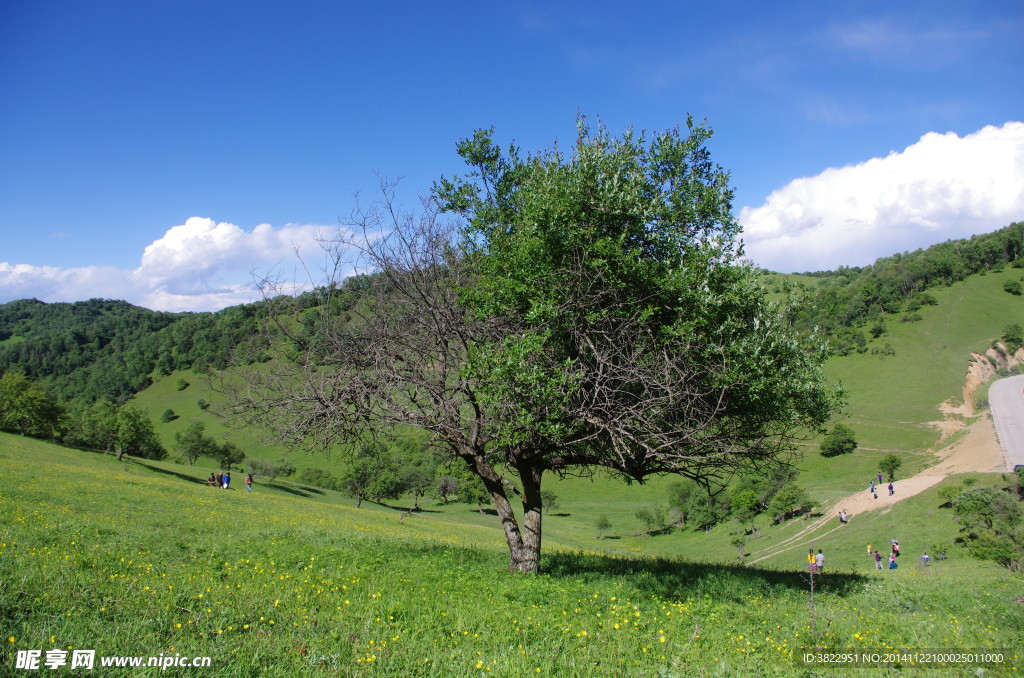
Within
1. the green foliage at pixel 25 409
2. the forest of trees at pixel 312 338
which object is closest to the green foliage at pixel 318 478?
the forest of trees at pixel 312 338

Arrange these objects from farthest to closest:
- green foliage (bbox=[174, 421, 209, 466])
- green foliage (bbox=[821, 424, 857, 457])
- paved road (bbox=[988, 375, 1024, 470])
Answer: green foliage (bbox=[821, 424, 857, 457])
green foliage (bbox=[174, 421, 209, 466])
paved road (bbox=[988, 375, 1024, 470])

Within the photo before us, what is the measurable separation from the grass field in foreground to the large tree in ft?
8.20

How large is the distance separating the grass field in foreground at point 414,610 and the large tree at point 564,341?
98.4 inches

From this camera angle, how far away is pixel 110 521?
13797 millimetres

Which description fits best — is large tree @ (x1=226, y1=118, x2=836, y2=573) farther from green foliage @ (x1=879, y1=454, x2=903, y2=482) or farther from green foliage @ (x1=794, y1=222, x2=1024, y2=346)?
green foliage @ (x1=794, y1=222, x2=1024, y2=346)

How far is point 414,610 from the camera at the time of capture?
7914 mm

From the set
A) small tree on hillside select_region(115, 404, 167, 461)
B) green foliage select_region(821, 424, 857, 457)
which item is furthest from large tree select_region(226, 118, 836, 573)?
green foliage select_region(821, 424, 857, 457)

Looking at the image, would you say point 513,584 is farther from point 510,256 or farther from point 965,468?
point 965,468

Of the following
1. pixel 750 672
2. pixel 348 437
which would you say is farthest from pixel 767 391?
pixel 348 437

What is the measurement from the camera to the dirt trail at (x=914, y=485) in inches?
1868

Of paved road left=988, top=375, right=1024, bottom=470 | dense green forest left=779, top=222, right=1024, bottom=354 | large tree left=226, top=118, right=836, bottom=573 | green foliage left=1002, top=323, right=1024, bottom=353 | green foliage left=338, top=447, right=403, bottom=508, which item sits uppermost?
dense green forest left=779, top=222, right=1024, bottom=354

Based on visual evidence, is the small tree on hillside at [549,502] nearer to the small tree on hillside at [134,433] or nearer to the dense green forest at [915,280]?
the small tree on hillside at [134,433]

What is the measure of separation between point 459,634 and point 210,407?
7257 millimetres

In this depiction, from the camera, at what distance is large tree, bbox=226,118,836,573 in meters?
9.73
